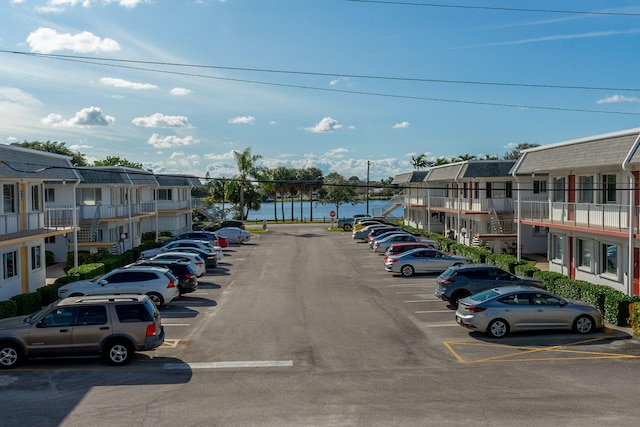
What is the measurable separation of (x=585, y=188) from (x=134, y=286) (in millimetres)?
20693

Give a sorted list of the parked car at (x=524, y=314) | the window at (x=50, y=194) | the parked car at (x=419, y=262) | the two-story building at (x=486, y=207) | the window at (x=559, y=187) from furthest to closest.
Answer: the two-story building at (x=486, y=207) → the window at (x=50, y=194) → the parked car at (x=419, y=262) → the window at (x=559, y=187) → the parked car at (x=524, y=314)

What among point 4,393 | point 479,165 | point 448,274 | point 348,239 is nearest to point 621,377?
point 448,274

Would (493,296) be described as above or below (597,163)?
below

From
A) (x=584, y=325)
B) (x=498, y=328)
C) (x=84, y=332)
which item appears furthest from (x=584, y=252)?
(x=84, y=332)

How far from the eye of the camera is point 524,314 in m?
18.0

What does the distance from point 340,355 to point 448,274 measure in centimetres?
836

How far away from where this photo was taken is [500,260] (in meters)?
30.3

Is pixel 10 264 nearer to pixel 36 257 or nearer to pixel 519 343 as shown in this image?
pixel 36 257

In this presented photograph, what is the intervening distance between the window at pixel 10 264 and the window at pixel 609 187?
26.0 meters

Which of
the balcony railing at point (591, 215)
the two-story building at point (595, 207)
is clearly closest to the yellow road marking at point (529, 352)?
the two-story building at point (595, 207)

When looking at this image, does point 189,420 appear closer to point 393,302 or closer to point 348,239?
point 393,302

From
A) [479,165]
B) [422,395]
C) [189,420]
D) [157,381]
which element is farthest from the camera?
[479,165]

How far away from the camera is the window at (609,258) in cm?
2492

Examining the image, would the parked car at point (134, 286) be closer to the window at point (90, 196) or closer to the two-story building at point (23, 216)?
the two-story building at point (23, 216)
